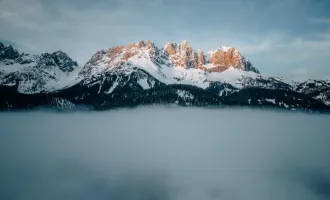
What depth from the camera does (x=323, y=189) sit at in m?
175

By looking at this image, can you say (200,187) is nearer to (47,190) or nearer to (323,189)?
(323,189)

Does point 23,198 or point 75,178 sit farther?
point 75,178

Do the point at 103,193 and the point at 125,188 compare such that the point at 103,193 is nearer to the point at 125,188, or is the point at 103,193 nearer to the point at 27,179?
the point at 125,188

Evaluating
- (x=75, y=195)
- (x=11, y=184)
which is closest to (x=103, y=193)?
(x=75, y=195)

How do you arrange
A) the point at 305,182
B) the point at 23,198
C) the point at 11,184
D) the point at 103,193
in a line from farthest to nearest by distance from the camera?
the point at 305,182 → the point at 11,184 → the point at 103,193 → the point at 23,198

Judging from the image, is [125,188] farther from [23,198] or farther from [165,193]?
[23,198]

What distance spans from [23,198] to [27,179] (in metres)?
41.4

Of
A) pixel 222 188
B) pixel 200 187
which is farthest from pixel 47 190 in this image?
pixel 222 188

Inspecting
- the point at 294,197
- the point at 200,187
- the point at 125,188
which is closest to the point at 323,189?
the point at 294,197

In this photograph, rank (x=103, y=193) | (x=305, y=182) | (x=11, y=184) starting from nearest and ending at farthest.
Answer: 1. (x=103, y=193)
2. (x=11, y=184)
3. (x=305, y=182)

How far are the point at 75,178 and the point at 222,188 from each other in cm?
8543

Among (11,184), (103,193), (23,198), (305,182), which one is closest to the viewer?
(23,198)

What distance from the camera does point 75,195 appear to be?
166875mm

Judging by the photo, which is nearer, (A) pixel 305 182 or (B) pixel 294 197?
(B) pixel 294 197
